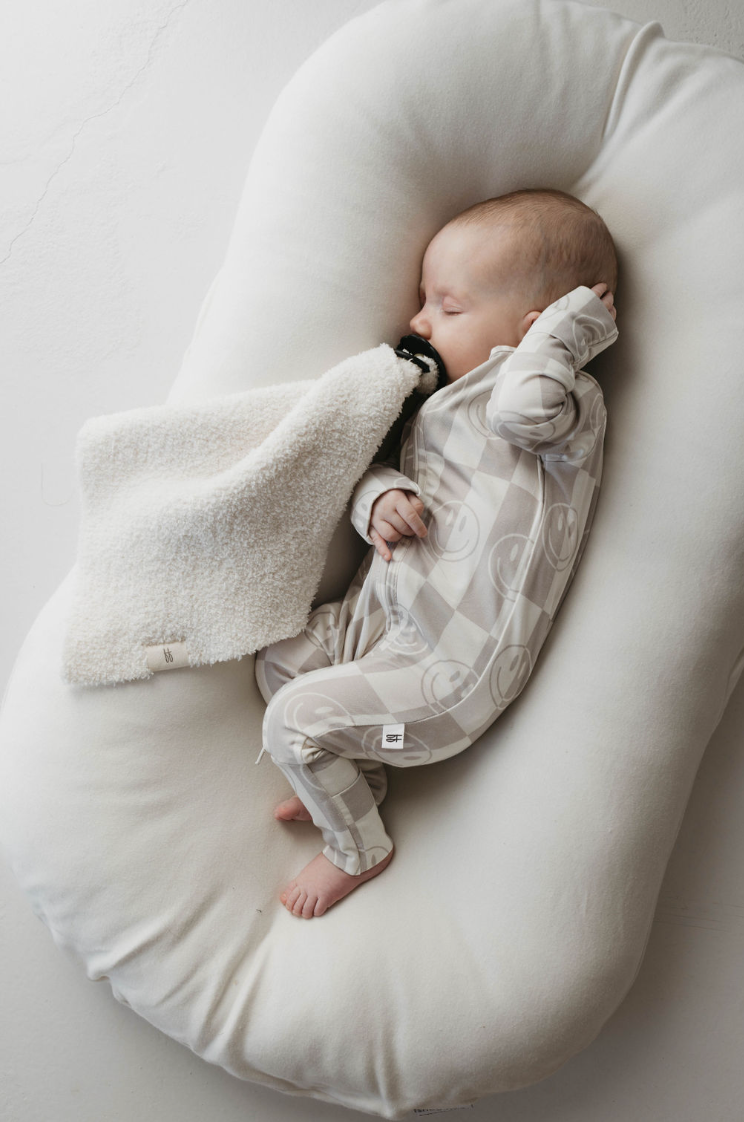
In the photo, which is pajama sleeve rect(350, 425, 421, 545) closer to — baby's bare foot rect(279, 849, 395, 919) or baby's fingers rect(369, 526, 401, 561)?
baby's fingers rect(369, 526, 401, 561)

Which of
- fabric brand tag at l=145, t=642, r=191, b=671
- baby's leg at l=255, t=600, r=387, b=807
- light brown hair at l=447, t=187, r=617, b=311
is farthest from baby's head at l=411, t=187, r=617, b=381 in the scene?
fabric brand tag at l=145, t=642, r=191, b=671

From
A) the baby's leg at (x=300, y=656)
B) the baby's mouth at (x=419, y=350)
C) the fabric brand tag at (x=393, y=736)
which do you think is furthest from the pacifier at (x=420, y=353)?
the fabric brand tag at (x=393, y=736)

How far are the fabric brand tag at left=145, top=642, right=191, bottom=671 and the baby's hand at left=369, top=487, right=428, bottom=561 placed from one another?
306 mm

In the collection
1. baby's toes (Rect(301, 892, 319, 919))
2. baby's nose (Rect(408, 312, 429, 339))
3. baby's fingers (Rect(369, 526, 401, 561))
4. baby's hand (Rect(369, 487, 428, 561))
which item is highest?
baby's nose (Rect(408, 312, 429, 339))

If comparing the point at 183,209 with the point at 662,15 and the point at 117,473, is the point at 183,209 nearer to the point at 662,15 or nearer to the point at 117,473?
the point at 117,473

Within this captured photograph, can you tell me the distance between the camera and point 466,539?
1.06 metres

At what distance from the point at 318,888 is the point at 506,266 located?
907mm

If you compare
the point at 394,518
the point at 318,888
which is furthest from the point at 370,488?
the point at 318,888

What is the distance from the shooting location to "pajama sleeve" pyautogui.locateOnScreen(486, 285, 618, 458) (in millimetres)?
962

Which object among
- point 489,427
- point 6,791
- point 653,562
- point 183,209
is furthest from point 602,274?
point 6,791

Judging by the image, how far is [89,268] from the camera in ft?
4.58

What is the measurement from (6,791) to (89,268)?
92cm

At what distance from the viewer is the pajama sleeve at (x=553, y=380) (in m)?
0.96

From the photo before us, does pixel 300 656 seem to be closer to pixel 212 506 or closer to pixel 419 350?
pixel 212 506
